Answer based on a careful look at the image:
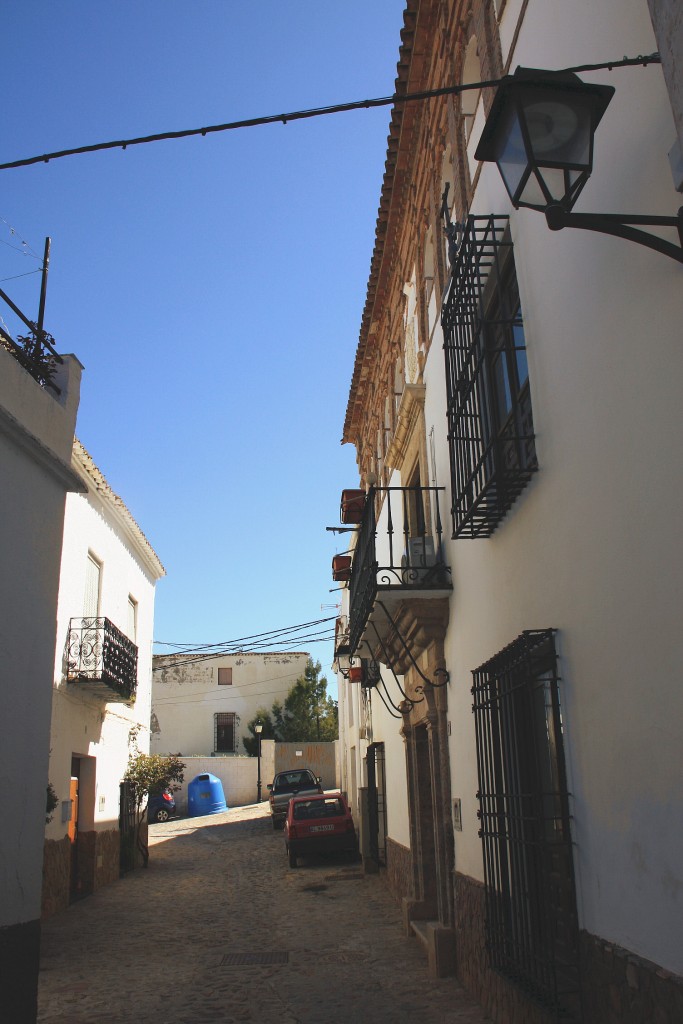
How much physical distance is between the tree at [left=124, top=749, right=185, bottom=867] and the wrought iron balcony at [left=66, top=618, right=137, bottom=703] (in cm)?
292

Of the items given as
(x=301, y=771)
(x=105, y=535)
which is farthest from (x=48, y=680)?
(x=301, y=771)

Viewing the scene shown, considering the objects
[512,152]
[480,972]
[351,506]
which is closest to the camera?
[512,152]

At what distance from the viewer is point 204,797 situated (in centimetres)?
2961

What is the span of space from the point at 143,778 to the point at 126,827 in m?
0.91

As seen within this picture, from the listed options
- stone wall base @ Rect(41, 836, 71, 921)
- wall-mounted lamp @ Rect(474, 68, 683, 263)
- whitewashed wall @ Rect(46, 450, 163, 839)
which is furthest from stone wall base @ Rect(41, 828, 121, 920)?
wall-mounted lamp @ Rect(474, 68, 683, 263)

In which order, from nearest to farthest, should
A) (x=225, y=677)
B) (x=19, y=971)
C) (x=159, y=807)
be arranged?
(x=19, y=971)
(x=159, y=807)
(x=225, y=677)

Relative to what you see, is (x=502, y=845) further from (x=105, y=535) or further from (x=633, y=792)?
(x=105, y=535)

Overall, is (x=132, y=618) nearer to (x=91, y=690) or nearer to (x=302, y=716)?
(x=91, y=690)

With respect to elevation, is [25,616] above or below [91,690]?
below

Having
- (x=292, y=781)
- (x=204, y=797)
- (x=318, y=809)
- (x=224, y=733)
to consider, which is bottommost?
(x=204, y=797)

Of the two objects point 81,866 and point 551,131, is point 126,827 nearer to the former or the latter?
point 81,866

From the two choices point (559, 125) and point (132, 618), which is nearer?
point (559, 125)

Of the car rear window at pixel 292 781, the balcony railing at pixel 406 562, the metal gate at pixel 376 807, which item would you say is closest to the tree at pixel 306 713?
the car rear window at pixel 292 781

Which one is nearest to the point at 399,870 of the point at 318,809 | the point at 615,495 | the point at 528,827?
the point at 318,809
